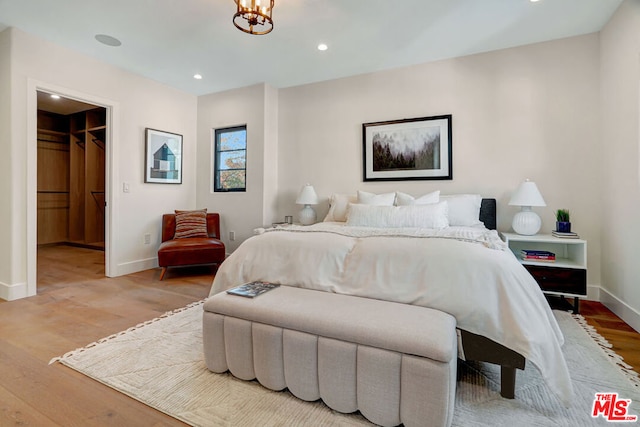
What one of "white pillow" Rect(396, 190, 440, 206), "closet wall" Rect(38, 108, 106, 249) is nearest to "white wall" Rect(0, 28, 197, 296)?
"closet wall" Rect(38, 108, 106, 249)

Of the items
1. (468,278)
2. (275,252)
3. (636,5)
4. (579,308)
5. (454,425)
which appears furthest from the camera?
(579,308)

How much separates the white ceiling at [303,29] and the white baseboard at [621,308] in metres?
2.47

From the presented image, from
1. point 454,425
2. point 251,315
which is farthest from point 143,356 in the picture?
point 454,425

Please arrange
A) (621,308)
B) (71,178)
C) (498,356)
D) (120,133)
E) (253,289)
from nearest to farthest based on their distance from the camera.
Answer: (498,356)
(253,289)
(621,308)
(120,133)
(71,178)

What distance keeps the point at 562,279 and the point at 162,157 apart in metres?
4.86

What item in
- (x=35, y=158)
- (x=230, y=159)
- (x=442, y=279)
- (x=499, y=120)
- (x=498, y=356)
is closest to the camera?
(x=498, y=356)

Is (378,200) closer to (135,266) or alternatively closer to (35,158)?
(135,266)

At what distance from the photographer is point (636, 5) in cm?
231

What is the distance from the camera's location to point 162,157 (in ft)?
14.2

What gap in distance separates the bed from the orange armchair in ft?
5.90

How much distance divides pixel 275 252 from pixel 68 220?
649cm

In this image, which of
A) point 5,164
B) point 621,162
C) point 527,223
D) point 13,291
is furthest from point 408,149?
point 13,291

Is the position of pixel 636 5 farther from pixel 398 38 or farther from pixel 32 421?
pixel 32 421

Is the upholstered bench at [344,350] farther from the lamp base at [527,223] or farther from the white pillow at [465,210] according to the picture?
the lamp base at [527,223]
